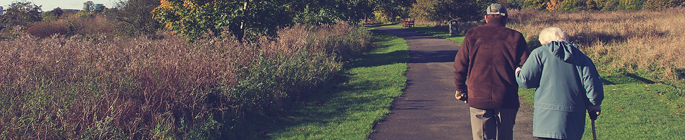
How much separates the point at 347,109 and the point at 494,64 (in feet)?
15.8

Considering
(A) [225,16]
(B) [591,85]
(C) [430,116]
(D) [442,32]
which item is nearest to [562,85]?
(B) [591,85]

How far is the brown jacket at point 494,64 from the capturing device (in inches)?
184

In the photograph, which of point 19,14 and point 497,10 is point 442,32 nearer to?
point 19,14

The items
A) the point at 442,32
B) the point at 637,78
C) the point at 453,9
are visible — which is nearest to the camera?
the point at 637,78

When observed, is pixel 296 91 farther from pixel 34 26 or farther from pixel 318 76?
pixel 34 26

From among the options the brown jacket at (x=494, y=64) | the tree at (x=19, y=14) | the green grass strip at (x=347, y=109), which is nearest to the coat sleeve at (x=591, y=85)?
the brown jacket at (x=494, y=64)

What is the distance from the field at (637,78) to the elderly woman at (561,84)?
8.54 feet

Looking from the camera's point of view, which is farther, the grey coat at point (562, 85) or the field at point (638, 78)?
the field at point (638, 78)

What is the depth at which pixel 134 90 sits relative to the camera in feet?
23.4

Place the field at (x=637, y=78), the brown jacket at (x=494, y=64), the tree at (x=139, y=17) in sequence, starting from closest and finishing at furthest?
the brown jacket at (x=494, y=64), the field at (x=637, y=78), the tree at (x=139, y=17)

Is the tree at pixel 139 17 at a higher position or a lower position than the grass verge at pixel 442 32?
higher

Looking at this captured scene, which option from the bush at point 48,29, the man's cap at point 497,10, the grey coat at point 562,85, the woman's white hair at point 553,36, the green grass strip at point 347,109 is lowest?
the green grass strip at point 347,109

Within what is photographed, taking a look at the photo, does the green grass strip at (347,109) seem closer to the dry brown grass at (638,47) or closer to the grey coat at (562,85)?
the grey coat at (562,85)

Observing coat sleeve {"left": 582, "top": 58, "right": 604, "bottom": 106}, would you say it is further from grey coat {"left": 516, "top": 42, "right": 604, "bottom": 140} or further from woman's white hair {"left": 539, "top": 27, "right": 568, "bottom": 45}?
woman's white hair {"left": 539, "top": 27, "right": 568, "bottom": 45}
